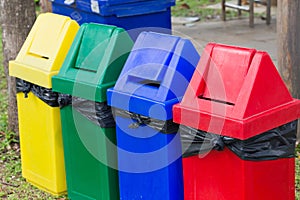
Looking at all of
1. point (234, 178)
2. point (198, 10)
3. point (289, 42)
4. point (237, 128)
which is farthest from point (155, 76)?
point (198, 10)

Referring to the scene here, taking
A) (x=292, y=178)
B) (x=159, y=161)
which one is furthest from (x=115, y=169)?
(x=292, y=178)

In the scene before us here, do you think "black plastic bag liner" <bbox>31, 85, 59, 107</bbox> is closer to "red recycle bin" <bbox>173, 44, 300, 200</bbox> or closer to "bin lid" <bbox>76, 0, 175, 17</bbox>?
"bin lid" <bbox>76, 0, 175, 17</bbox>

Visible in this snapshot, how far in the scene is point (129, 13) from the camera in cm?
593

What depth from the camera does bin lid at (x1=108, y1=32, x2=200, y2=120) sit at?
4.07 metres

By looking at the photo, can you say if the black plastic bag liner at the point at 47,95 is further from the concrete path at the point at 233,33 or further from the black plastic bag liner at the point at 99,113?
the concrete path at the point at 233,33

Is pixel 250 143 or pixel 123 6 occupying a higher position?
pixel 123 6

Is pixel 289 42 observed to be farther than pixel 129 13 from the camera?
No

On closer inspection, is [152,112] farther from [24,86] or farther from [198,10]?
[198,10]

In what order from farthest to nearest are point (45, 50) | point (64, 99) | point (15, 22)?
1. point (15, 22)
2. point (45, 50)
3. point (64, 99)

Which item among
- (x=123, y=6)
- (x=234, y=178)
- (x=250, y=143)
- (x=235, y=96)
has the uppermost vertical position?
(x=123, y=6)

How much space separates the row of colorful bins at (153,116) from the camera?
3.80 m

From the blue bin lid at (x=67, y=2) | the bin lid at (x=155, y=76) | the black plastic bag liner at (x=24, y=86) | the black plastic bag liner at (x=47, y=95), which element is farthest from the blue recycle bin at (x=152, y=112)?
the blue bin lid at (x=67, y=2)

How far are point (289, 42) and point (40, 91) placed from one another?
205cm

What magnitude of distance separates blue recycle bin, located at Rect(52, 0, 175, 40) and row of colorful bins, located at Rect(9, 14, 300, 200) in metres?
0.79
